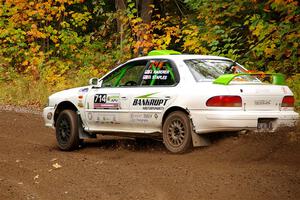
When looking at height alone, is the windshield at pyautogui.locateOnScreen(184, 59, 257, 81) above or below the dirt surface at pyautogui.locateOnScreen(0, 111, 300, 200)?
above

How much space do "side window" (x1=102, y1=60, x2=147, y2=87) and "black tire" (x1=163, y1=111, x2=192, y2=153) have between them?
1138mm

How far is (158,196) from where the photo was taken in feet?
22.5

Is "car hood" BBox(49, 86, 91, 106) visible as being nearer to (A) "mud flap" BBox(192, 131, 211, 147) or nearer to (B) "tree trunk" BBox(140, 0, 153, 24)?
(A) "mud flap" BBox(192, 131, 211, 147)

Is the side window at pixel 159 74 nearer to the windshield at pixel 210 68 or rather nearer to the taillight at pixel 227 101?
the windshield at pixel 210 68

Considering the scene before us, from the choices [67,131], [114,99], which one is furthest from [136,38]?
[114,99]

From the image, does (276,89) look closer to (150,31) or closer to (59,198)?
(59,198)

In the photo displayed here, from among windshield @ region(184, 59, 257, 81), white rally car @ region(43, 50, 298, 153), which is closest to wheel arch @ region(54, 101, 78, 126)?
white rally car @ region(43, 50, 298, 153)

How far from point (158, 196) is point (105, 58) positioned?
55.3ft

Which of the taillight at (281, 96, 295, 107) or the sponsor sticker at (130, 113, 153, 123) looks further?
the sponsor sticker at (130, 113, 153, 123)

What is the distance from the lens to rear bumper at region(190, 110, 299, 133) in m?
8.83

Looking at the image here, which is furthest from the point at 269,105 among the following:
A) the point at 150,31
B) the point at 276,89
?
the point at 150,31

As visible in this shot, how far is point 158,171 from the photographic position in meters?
8.14

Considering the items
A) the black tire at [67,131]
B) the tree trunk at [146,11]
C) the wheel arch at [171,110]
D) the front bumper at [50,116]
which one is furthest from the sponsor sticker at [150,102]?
the tree trunk at [146,11]

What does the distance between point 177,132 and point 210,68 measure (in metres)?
1.19
